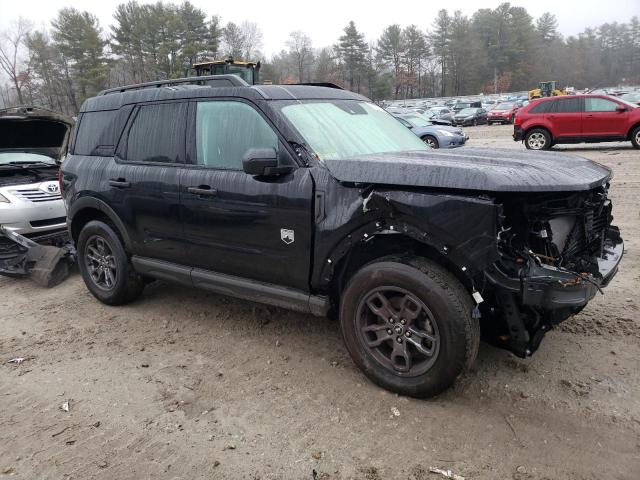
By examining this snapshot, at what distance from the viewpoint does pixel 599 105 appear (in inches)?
596

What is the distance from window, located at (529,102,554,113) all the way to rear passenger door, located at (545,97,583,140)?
12cm

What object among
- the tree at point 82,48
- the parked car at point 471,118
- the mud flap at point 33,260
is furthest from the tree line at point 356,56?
the mud flap at point 33,260

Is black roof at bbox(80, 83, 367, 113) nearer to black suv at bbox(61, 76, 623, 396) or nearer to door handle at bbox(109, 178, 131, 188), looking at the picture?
black suv at bbox(61, 76, 623, 396)

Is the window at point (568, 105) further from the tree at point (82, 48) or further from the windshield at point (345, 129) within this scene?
the tree at point (82, 48)

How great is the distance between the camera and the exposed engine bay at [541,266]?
8.71 ft

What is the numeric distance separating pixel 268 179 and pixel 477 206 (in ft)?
4.82

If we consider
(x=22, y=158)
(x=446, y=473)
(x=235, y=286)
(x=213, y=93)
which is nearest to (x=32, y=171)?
(x=22, y=158)

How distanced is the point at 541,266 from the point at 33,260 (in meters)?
5.60

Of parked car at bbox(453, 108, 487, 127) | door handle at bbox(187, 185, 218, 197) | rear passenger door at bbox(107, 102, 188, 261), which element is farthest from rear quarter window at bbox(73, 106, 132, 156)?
parked car at bbox(453, 108, 487, 127)

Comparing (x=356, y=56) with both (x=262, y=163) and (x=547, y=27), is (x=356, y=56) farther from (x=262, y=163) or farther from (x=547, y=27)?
(x=262, y=163)

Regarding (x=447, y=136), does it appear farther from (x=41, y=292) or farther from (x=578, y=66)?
(x=578, y=66)

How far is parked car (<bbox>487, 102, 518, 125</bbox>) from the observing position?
1270 inches

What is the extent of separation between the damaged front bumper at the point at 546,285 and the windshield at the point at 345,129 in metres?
1.34

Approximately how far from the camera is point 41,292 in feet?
18.6
